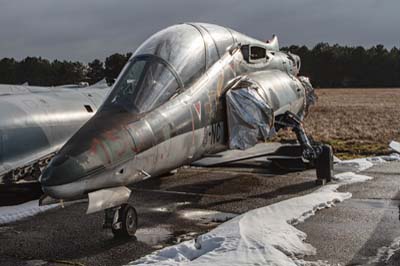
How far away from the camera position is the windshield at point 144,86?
718cm

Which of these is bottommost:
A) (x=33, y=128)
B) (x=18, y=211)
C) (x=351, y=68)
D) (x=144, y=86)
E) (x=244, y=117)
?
(x=351, y=68)

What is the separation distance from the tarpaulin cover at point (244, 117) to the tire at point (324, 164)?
233 centimetres

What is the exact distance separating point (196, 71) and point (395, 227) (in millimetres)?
3659

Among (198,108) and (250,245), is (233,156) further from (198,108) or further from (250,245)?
(250,245)

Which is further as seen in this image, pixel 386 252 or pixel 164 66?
pixel 164 66

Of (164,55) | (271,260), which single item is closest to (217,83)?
(164,55)

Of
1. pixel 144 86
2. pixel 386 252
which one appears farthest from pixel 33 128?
pixel 386 252

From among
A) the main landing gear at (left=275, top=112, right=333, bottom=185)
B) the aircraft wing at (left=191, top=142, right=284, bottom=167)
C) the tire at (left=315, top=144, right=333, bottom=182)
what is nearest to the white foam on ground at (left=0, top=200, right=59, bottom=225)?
the aircraft wing at (left=191, top=142, right=284, bottom=167)

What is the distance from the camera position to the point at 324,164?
429 inches

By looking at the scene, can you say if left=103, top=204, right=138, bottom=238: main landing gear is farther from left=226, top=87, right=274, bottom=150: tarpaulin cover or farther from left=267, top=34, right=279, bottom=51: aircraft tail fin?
left=267, top=34, right=279, bottom=51: aircraft tail fin

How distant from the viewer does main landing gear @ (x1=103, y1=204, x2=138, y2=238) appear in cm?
700

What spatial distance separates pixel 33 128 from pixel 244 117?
15.7ft

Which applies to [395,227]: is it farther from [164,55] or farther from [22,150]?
[22,150]

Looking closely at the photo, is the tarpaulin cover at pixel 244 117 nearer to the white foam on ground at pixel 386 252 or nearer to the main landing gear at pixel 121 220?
the main landing gear at pixel 121 220
